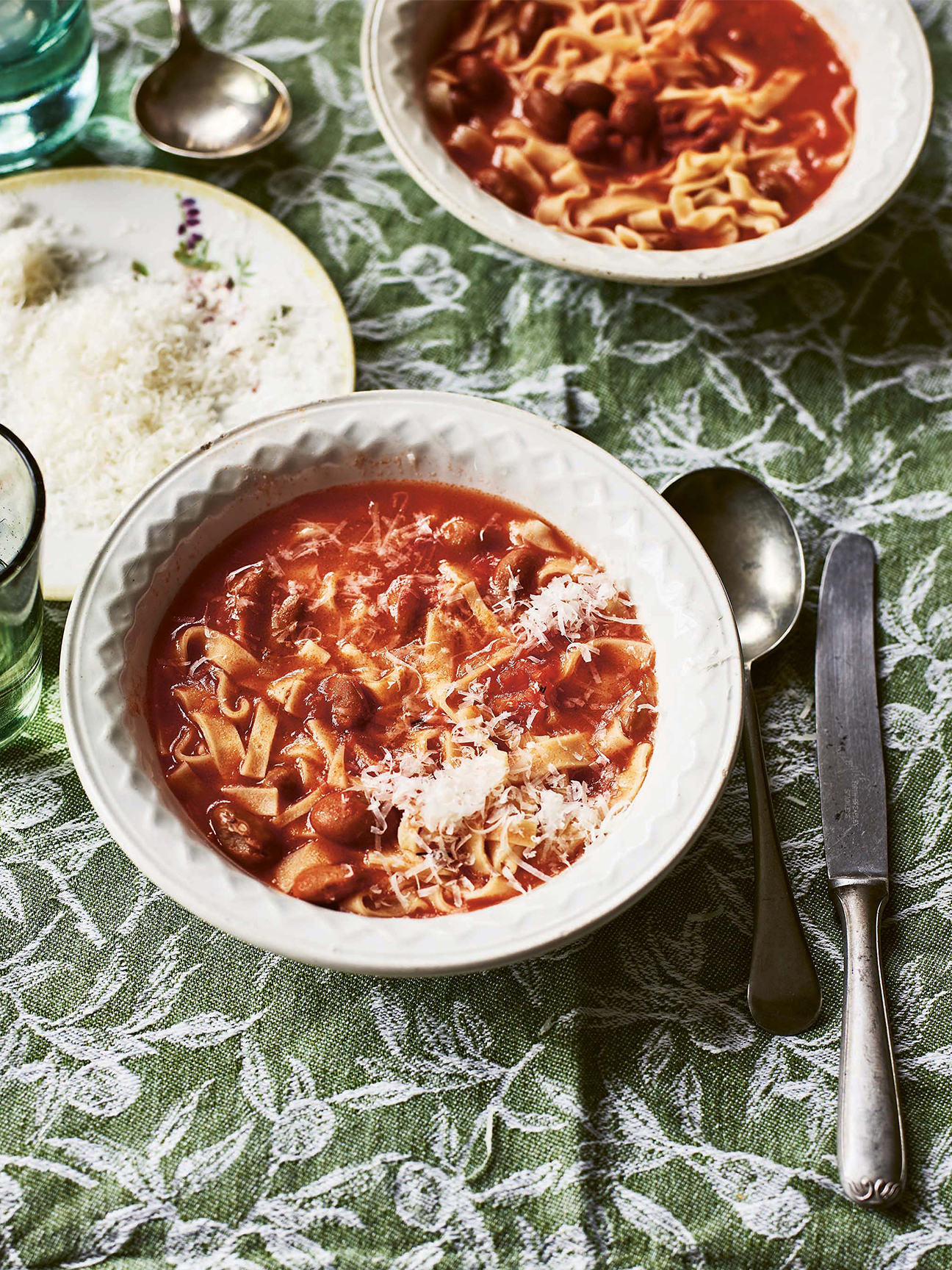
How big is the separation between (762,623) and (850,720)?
0.35 meters

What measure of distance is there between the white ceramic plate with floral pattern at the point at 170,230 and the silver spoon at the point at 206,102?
35 cm

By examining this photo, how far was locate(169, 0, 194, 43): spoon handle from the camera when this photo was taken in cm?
434

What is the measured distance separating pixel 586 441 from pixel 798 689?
2.99ft

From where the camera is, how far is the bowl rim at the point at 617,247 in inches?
141

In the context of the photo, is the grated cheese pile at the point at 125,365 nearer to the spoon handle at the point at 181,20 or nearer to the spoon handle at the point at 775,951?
the spoon handle at the point at 181,20

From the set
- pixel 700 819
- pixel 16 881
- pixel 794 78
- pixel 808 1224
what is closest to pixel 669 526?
pixel 700 819

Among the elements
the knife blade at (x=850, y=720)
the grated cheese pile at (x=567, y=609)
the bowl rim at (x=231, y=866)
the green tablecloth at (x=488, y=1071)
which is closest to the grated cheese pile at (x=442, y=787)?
the bowl rim at (x=231, y=866)

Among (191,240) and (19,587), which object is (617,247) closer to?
(191,240)

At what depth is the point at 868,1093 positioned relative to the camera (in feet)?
8.68

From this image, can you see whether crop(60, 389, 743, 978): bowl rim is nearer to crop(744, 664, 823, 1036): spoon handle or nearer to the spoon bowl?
crop(744, 664, 823, 1036): spoon handle

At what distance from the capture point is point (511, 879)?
2658mm

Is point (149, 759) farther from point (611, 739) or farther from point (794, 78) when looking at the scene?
point (794, 78)

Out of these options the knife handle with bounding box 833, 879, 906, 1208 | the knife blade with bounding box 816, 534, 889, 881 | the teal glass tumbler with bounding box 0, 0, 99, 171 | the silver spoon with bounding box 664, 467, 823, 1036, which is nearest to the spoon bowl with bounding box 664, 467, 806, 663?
the silver spoon with bounding box 664, 467, 823, 1036

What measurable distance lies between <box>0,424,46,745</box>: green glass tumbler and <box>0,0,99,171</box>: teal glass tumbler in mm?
1655
